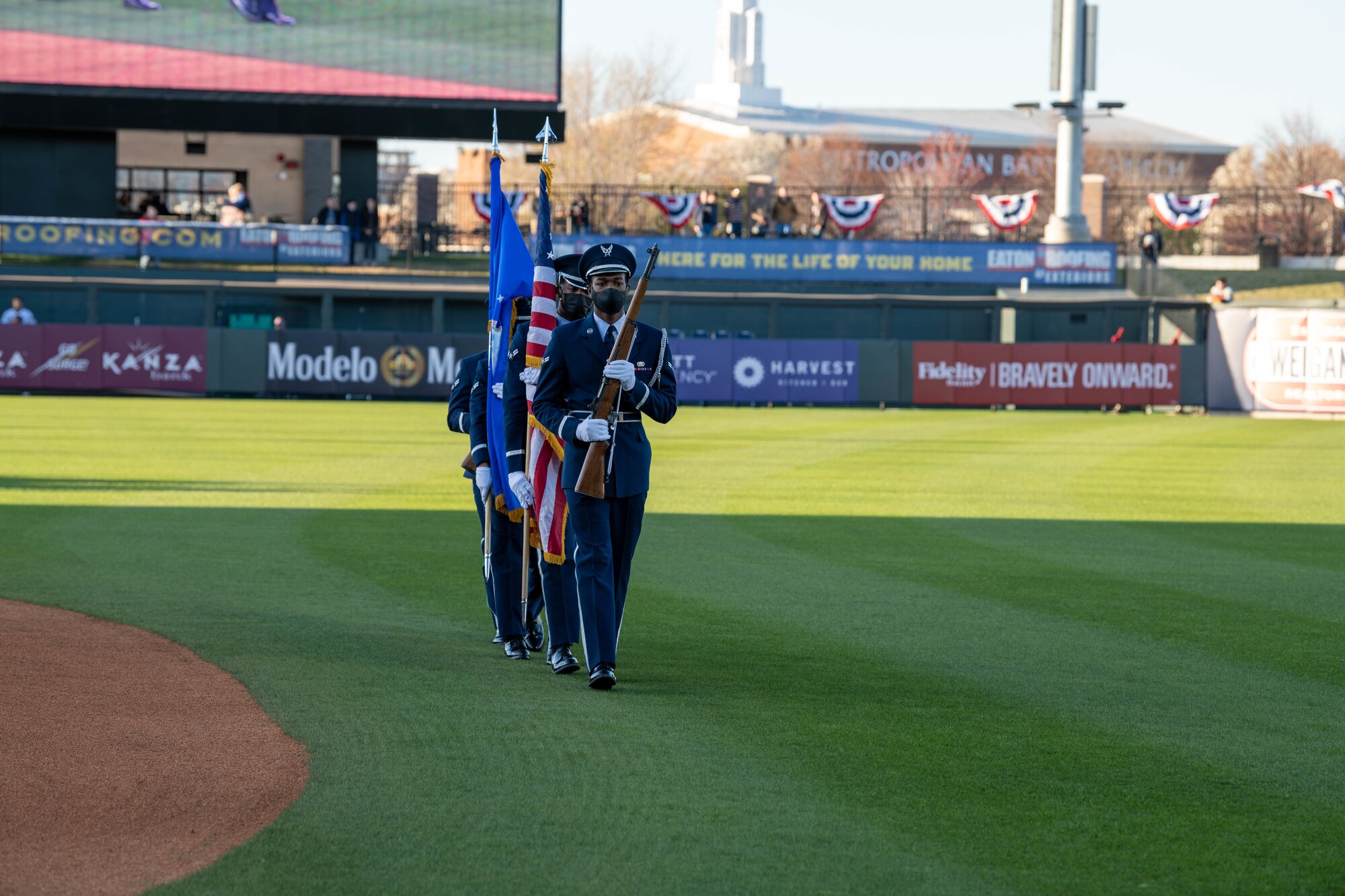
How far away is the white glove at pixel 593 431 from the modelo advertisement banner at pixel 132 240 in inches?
1455

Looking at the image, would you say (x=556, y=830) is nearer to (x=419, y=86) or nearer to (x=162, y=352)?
(x=162, y=352)

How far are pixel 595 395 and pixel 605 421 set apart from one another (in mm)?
343

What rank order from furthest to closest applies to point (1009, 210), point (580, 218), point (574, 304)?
point (1009, 210) → point (580, 218) → point (574, 304)

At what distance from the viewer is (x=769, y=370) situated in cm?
3659

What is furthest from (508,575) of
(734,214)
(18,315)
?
(734,214)

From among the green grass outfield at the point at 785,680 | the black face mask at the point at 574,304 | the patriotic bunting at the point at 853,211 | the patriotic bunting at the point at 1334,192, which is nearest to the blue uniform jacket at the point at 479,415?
the black face mask at the point at 574,304

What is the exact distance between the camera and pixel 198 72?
4722cm

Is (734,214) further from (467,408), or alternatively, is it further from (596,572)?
(596,572)

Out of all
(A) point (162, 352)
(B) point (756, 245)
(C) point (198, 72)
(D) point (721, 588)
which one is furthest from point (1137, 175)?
(D) point (721, 588)

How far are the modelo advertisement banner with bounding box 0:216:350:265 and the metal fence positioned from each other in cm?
559

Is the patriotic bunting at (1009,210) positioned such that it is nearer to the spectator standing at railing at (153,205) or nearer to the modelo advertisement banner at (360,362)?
the modelo advertisement banner at (360,362)

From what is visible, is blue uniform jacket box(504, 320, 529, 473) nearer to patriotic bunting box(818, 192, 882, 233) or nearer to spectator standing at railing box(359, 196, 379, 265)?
spectator standing at railing box(359, 196, 379, 265)

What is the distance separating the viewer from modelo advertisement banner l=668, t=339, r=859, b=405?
3625cm

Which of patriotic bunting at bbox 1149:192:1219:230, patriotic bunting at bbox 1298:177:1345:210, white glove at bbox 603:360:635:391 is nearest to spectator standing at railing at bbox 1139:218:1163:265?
patriotic bunting at bbox 1149:192:1219:230
